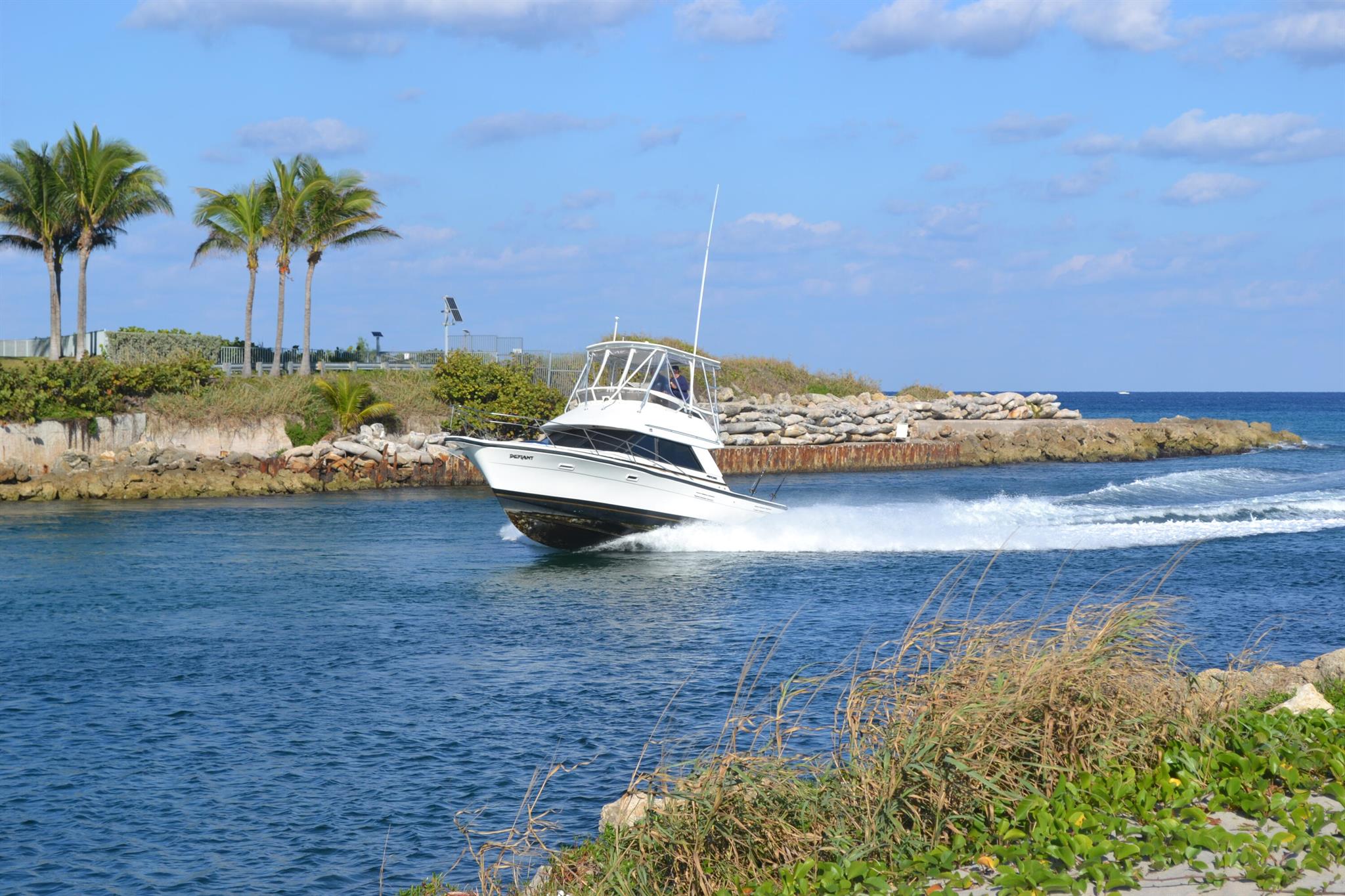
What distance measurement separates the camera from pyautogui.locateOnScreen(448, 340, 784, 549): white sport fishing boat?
78.6ft

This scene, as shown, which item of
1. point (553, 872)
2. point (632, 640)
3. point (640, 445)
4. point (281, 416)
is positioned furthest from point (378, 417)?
point (553, 872)

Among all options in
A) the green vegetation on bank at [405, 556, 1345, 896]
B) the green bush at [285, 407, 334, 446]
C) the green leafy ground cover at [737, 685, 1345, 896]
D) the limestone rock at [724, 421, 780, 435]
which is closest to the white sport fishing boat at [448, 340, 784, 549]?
the green vegetation on bank at [405, 556, 1345, 896]

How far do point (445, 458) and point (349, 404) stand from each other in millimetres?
4826

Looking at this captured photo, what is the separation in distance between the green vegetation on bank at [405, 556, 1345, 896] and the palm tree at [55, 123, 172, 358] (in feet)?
152

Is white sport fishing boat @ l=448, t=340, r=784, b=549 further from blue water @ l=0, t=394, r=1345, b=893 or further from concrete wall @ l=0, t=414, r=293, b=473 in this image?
concrete wall @ l=0, t=414, r=293, b=473

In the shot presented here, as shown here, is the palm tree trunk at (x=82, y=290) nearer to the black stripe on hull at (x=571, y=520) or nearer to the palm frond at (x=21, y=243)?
the palm frond at (x=21, y=243)

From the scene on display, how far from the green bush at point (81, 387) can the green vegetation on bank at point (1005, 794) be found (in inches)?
1483

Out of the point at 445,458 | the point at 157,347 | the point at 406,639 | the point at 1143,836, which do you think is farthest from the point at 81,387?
the point at 1143,836

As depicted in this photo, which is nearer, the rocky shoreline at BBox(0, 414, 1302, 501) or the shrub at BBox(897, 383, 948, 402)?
the rocky shoreline at BBox(0, 414, 1302, 501)

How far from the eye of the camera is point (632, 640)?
16.8 m

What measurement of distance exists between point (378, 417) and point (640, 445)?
78.9 feet

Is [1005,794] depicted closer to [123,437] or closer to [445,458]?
[445,458]

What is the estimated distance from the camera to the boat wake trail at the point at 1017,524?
26078 millimetres

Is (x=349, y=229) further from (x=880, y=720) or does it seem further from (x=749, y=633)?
(x=880, y=720)
